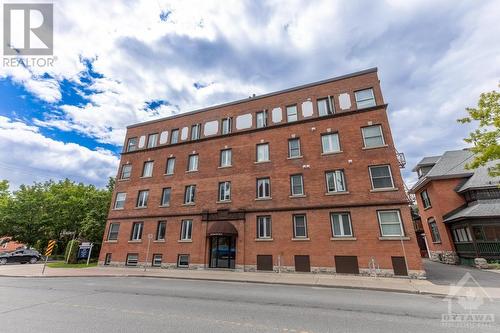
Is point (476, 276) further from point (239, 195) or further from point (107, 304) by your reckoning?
point (107, 304)

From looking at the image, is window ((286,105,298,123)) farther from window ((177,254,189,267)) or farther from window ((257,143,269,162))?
window ((177,254,189,267))

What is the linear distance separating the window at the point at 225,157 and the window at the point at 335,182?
9.19m

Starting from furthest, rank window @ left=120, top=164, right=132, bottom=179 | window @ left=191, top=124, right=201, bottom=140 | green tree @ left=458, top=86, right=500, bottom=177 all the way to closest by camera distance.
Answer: window @ left=120, top=164, right=132, bottom=179 → window @ left=191, top=124, right=201, bottom=140 → green tree @ left=458, top=86, right=500, bottom=177

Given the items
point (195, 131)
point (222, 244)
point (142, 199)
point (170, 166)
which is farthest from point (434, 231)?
point (142, 199)

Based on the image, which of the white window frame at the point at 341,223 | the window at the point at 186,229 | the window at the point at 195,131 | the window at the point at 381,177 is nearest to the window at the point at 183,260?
the window at the point at 186,229

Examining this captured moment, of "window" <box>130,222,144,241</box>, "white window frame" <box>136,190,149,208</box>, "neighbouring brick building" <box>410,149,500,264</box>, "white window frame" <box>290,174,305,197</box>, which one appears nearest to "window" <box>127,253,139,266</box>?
"window" <box>130,222,144,241</box>

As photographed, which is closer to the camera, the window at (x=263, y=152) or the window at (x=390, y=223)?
the window at (x=390, y=223)

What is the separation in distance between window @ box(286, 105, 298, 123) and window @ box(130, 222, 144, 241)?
1781 cm

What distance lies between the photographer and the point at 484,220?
19703 millimetres

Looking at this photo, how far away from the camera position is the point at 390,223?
1593 cm

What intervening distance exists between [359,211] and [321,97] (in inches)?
410

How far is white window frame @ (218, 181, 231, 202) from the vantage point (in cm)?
2084

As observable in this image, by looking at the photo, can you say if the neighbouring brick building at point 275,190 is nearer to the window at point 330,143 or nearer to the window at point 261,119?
the window at point 330,143

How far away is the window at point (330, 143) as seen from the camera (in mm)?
18994
